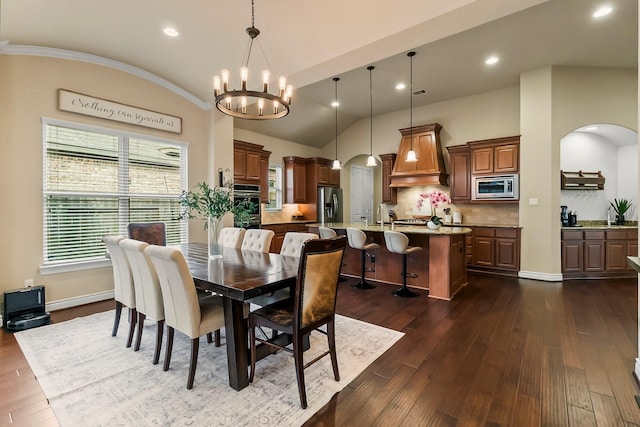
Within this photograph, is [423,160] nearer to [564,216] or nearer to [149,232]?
[564,216]

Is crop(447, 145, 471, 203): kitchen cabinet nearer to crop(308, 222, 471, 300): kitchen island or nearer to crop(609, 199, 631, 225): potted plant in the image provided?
crop(308, 222, 471, 300): kitchen island

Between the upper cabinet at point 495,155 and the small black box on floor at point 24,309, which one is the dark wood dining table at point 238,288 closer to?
the small black box on floor at point 24,309

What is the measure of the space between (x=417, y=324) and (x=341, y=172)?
5.65 m

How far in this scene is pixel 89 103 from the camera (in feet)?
12.7

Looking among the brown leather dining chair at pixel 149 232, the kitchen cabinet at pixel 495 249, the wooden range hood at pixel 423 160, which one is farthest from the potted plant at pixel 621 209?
the brown leather dining chair at pixel 149 232

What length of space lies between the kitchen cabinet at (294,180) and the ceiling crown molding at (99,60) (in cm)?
265

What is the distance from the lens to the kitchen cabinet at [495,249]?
5.23m

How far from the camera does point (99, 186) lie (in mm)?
4070

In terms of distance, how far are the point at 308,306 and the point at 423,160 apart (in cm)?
531

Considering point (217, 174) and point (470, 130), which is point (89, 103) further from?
point (470, 130)

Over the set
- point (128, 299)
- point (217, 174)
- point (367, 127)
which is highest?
point (367, 127)

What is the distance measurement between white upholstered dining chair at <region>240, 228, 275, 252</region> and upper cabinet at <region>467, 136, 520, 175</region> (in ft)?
14.8

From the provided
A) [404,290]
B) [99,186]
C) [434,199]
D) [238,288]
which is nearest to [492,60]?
[434,199]

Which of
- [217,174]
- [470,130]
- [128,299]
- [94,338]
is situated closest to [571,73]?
[470,130]
